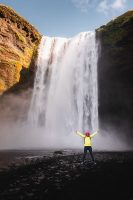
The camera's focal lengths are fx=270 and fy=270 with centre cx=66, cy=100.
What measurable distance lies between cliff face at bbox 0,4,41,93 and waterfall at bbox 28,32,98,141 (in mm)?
2684

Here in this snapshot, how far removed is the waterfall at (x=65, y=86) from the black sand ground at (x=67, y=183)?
843 inches

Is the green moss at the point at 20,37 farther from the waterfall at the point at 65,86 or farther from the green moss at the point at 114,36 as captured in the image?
the green moss at the point at 114,36

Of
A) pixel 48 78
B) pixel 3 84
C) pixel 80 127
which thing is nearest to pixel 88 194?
pixel 80 127

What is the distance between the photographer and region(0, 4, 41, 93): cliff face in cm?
3500

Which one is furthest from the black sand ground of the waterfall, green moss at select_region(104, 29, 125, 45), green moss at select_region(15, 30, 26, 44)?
green moss at select_region(15, 30, 26, 44)

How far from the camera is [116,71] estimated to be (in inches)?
1379

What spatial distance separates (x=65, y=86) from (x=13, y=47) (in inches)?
352

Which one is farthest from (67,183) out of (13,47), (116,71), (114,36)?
(13,47)

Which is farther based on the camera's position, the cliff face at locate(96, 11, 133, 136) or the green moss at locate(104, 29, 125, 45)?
the green moss at locate(104, 29, 125, 45)

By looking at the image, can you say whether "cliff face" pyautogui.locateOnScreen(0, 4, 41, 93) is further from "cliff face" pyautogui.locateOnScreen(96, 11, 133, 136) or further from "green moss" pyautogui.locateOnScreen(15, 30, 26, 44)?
"cliff face" pyautogui.locateOnScreen(96, 11, 133, 136)

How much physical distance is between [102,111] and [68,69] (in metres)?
7.73

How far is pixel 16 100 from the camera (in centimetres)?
3850

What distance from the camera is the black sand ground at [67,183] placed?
942cm

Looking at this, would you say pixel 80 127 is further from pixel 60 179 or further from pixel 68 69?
pixel 60 179
